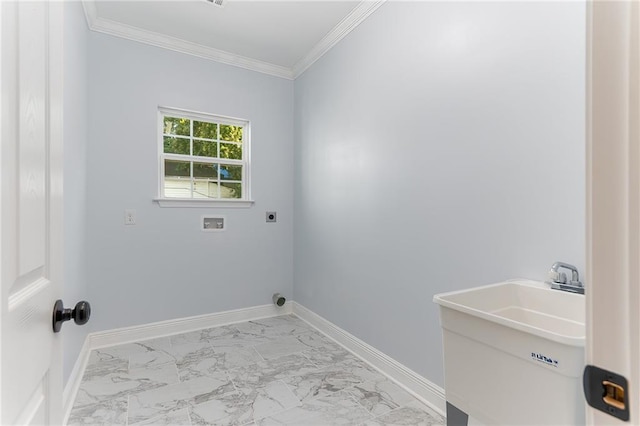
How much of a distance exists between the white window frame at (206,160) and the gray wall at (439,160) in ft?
2.73

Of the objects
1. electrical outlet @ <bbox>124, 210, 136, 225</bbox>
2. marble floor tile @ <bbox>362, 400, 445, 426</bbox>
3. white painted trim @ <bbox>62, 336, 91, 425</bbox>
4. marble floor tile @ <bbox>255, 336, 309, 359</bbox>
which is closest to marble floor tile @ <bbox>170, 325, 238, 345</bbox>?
marble floor tile @ <bbox>255, 336, 309, 359</bbox>

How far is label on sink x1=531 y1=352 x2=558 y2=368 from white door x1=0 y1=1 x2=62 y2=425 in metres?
1.15

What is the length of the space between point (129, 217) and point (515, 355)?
2975mm

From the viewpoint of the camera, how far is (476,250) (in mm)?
1691

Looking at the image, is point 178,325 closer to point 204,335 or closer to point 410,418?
point 204,335

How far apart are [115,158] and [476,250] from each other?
2.89m

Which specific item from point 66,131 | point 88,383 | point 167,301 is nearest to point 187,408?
point 88,383

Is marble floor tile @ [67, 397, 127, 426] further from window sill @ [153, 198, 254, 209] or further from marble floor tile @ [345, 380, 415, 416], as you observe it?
window sill @ [153, 198, 254, 209]

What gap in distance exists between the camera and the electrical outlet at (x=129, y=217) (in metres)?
2.82

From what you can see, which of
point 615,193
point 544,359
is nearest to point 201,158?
point 544,359

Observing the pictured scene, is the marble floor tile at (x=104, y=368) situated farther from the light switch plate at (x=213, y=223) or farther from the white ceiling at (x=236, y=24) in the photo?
the white ceiling at (x=236, y=24)

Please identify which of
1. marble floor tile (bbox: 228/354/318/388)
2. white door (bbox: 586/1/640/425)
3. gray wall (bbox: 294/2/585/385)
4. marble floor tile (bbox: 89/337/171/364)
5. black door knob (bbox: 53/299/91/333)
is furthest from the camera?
marble floor tile (bbox: 89/337/171/364)

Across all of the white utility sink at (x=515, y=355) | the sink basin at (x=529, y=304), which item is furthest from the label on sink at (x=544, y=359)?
the sink basin at (x=529, y=304)

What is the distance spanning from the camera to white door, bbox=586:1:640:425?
0.38 metres
